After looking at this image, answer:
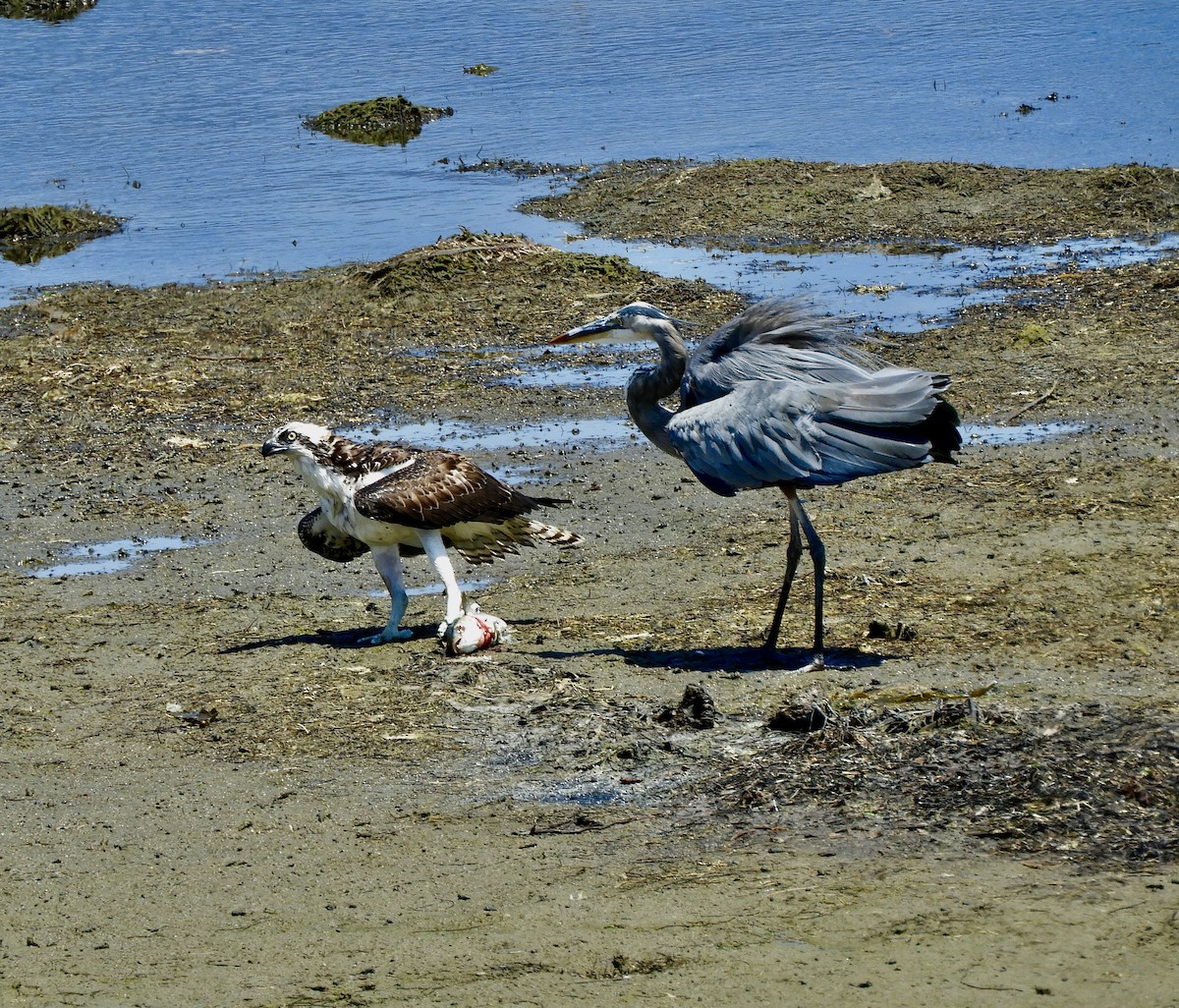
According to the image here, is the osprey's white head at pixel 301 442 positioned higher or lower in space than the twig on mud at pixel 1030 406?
higher

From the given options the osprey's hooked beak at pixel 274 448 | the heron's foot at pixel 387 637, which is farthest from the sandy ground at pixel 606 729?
the osprey's hooked beak at pixel 274 448

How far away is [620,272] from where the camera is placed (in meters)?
17.5

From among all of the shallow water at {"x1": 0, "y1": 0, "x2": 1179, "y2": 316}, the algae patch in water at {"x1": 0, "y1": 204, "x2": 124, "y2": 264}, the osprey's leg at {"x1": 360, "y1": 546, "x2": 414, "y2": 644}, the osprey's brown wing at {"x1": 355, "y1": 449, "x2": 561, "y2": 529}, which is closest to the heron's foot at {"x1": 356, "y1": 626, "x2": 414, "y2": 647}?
the osprey's leg at {"x1": 360, "y1": 546, "x2": 414, "y2": 644}

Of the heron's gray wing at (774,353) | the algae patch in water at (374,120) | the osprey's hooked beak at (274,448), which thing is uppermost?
Result: the algae patch in water at (374,120)

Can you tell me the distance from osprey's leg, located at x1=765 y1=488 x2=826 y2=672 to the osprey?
1582 mm

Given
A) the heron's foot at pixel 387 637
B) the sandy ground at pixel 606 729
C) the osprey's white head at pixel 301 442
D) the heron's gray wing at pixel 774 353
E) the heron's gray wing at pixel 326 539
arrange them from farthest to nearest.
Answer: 1. the heron's gray wing at pixel 326 539
2. the osprey's white head at pixel 301 442
3. the heron's foot at pixel 387 637
4. the heron's gray wing at pixel 774 353
5. the sandy ground at pixel 606 729

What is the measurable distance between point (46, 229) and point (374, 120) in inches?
362

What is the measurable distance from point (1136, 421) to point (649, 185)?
10973 mm

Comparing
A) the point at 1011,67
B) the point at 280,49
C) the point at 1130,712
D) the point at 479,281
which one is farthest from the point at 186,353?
the point at 280,49

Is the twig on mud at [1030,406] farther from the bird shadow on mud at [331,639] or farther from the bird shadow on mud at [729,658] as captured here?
the bird shadow on mud at [331,639]

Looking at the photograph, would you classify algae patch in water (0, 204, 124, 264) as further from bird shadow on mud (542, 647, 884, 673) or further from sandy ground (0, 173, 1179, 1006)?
bird shadow on mud (542, 647, 884, 673)

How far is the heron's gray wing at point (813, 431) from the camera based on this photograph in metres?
8.39

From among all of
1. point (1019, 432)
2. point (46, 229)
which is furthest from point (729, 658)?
point (46, 229)

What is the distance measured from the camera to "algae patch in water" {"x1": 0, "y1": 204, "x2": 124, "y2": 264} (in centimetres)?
2166
